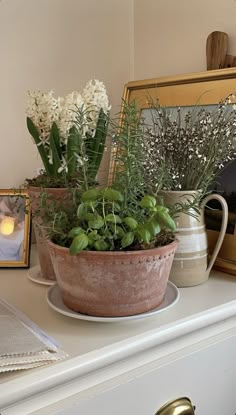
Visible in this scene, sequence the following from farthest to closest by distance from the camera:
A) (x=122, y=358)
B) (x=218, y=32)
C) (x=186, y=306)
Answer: (x=218, y=32)
(x=186, y=306)
(x=122, y=358)

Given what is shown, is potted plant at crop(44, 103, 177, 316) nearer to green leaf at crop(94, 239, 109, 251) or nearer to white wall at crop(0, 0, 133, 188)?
green leaf at crop(94, 239, 109, 251)

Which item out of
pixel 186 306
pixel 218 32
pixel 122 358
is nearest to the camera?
pixel 122 358

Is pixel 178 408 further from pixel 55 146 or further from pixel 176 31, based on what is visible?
pixel 176 31

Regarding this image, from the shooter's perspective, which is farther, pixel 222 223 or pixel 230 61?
pixel 230 61

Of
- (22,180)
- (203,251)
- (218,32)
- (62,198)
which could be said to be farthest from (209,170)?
(22,180)

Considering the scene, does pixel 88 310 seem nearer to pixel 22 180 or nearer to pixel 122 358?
pixel 122 358

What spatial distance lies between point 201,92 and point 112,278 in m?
0.45

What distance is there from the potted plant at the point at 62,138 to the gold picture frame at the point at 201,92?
0.07 meters

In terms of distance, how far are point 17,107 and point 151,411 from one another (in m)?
0.68

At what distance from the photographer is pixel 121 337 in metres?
0.61

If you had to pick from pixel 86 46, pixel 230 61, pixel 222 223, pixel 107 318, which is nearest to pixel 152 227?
pixel 107 318

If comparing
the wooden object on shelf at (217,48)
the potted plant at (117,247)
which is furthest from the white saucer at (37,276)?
the wooden object on shelf at (217,48)

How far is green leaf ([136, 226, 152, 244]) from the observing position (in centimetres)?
60

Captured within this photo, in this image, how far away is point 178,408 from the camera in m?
0.65
